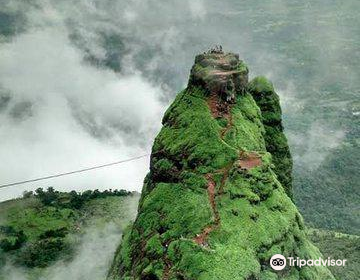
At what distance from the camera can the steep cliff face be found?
2667 cm

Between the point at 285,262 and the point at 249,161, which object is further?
the point at 249,161

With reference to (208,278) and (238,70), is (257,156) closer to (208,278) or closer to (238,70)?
(238,70)

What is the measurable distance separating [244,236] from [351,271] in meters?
53.7

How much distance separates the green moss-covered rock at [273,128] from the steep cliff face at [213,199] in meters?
3.08

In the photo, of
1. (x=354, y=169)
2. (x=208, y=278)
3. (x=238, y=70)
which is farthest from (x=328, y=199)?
(x=208, y=278)

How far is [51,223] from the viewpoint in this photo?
106 meters

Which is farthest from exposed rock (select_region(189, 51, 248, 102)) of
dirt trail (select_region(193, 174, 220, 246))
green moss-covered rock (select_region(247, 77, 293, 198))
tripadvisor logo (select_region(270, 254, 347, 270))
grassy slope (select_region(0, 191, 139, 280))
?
grassy slope (select_region(0, 191, 139, 280))

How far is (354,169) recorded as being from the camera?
655 feet

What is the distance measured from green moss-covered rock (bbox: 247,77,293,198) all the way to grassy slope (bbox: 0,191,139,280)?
62.9 m

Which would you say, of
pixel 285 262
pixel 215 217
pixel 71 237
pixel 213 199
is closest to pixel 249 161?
pixel 213 199

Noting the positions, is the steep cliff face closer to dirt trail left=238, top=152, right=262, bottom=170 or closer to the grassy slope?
dirt trail left=238, top=152, right=262, bottom=170

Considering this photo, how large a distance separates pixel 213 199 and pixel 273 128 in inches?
503

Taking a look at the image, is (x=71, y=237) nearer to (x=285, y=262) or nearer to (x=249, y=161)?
(x=249, y=161)

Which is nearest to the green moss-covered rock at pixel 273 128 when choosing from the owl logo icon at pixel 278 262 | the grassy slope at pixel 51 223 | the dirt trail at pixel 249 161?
the dirt trail at pixel 249 161
